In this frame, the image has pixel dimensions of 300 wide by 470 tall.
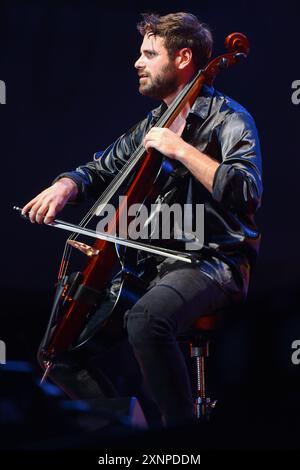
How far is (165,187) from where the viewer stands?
199 cm

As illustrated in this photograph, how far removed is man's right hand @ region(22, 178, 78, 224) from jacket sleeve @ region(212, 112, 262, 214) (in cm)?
50

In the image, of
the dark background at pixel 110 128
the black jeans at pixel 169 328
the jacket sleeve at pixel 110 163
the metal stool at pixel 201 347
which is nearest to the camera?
the black jeans at pixel 169 328

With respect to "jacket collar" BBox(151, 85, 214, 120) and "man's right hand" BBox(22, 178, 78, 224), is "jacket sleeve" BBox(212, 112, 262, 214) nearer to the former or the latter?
"jacket collar" BBox(151, 85, 214, 120)

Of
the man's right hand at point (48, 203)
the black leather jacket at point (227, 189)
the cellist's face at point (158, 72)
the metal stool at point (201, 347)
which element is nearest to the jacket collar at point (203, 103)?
the black leather jacket at point (227, 189)

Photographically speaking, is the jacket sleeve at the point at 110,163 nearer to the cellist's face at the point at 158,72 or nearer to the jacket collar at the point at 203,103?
the cellist's face at the point at 158,72

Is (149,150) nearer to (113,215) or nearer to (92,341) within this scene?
(113,215)

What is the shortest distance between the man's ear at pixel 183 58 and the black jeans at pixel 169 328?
2.41 ft

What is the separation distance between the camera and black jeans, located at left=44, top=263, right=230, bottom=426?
1.66 meters

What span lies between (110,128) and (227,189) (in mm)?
1207

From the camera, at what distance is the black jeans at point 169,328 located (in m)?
1.66

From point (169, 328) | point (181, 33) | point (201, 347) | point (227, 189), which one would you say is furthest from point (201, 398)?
point (181, 33)

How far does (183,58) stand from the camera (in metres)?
2.16
